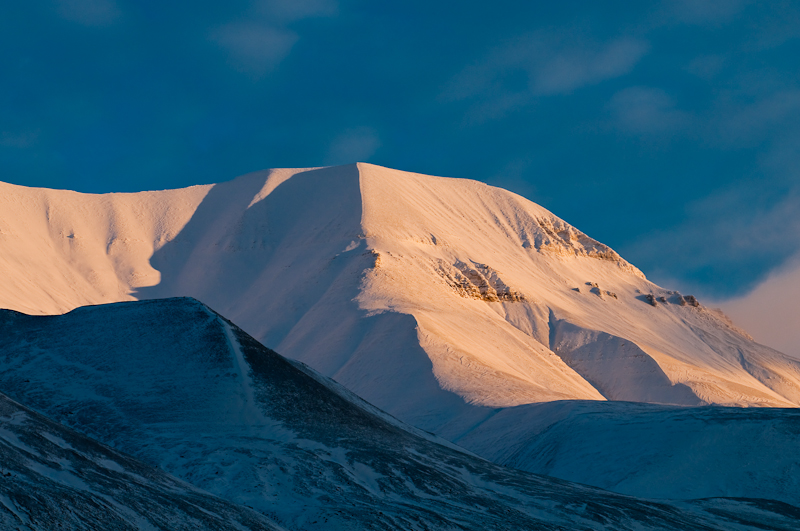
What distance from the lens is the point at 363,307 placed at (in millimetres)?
75375

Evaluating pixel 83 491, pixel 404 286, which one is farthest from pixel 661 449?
pixel 404 286

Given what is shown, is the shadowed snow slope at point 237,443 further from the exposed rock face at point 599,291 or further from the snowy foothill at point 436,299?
the exposed rock face at point 599,291

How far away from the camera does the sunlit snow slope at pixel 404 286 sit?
65.8 metres

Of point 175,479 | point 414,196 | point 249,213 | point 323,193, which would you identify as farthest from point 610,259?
point 175,479

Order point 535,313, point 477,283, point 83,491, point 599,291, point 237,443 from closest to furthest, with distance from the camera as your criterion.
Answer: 1. point 83,491
2. point 237,443
3. point 535,313
4. point 477,283
5. point 599,291

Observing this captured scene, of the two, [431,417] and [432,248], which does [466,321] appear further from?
[431,417]

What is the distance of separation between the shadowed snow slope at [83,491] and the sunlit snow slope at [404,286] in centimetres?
3245

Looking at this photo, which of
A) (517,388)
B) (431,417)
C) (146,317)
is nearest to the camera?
(146,317)

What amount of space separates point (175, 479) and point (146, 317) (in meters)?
13.4

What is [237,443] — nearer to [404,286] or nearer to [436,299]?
[436,299]

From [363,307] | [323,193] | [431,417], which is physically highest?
[323,193]

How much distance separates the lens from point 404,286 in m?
82.7

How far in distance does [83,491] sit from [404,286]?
66.9 m

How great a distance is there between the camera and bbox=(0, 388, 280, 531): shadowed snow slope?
14234mm
